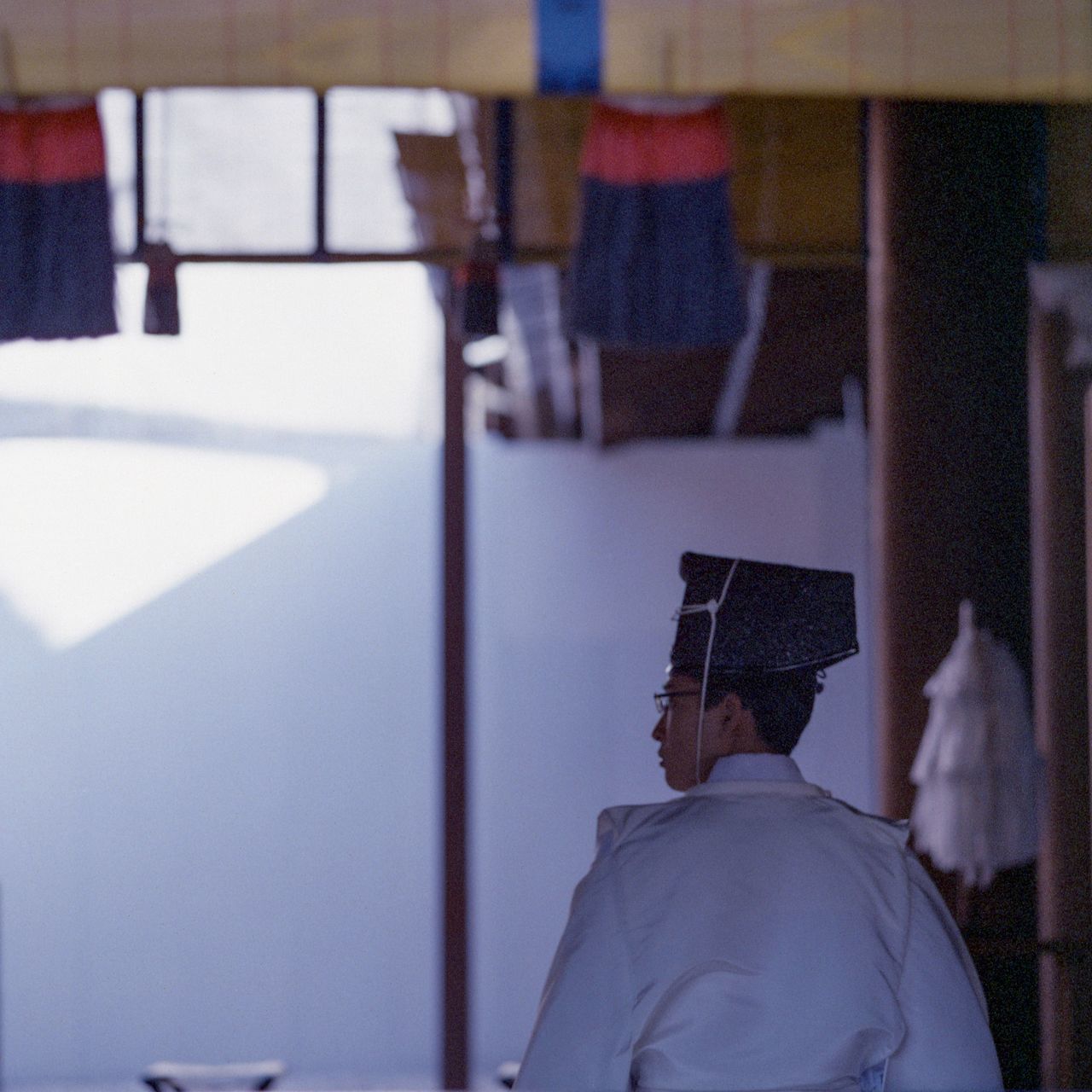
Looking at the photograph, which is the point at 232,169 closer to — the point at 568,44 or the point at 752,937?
the point at 568,44

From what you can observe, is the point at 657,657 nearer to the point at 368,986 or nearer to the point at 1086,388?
the point at 368,986

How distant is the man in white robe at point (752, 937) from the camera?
5.93 feet

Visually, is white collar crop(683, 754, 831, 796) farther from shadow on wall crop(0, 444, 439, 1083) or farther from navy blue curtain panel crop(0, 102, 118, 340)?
shadow on wall crop(0, 444, 439, 1083)

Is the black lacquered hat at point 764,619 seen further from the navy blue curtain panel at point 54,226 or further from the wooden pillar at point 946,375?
the wooden pillar at point 946,375

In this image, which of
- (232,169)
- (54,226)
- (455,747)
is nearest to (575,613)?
(455,747)

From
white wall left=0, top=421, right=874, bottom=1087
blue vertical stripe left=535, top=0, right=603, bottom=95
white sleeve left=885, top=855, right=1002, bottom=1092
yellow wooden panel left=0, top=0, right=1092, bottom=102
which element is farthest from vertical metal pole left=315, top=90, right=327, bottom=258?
white sleeve left=885, top=855, right=1002, bottom=1092

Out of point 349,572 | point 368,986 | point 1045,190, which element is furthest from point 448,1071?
point 1045,190

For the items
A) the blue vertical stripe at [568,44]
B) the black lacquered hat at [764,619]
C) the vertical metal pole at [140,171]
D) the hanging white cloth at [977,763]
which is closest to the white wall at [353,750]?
the hanging white cloth at [977,763]

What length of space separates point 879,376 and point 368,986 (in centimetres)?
359

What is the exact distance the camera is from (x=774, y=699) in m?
2.01

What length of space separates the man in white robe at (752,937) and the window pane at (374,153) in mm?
3079

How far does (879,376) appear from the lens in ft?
14.3

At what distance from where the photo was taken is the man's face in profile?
1996mm

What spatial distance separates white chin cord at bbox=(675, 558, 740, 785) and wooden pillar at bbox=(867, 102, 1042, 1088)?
236 cm
